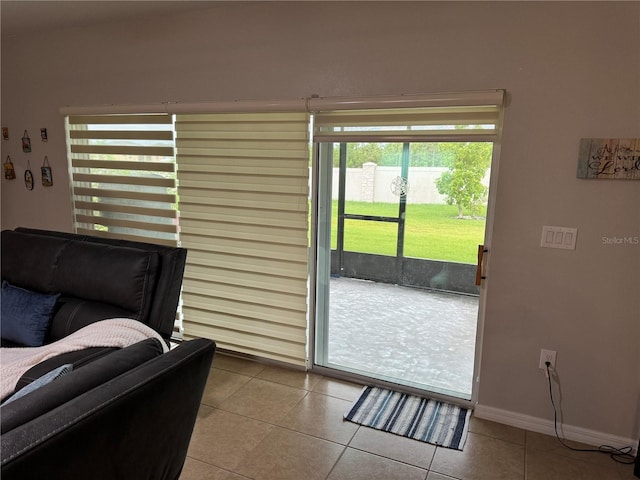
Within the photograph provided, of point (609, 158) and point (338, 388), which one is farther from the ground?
point (609, 158)

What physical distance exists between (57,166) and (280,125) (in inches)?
80.1

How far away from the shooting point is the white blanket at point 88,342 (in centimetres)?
171

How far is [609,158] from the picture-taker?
77.8 inches

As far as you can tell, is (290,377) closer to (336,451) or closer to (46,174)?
(336,451)

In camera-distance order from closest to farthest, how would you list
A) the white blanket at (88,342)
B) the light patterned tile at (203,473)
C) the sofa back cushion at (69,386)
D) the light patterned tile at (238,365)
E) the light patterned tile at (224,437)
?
the sofa back cushion at (69,386) → the white blanket at (88,342) → the light patterned tile at (203,473) → the light patterned tile at (224,437) → the light patterned tile at (238,365)

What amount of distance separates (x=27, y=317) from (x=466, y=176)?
2399 millimetres

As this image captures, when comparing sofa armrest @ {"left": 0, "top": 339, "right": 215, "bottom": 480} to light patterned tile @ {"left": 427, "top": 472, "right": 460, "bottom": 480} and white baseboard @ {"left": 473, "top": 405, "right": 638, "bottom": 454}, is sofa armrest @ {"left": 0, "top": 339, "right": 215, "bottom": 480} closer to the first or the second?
light patterned tile @ {"left": 427, "top": 472, "right": 460, "bottom": 480}

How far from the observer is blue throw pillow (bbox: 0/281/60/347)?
7.06ft

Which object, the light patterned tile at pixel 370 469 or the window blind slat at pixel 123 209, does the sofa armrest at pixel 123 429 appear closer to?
the light patterned tile at pixel 370 469

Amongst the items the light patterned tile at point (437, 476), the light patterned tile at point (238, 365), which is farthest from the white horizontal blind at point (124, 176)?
the light patterned tile at point (437, 476)

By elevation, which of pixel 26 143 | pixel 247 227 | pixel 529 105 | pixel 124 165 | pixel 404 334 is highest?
pixel 529 105

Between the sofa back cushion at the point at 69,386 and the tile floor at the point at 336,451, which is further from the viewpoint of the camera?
the tile floor at the point at 336,451

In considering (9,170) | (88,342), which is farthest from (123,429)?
(9,170)

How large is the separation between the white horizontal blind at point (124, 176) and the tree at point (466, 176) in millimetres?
1860
